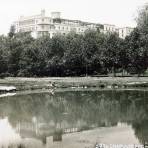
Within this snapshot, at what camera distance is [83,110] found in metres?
49.0

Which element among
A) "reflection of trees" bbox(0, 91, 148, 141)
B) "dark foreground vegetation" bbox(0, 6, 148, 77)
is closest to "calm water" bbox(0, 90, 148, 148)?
"reflection of trees" bbox(0, 91, 148, 141)

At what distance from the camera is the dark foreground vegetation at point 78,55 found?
100 meters

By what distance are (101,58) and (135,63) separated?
10.6 m

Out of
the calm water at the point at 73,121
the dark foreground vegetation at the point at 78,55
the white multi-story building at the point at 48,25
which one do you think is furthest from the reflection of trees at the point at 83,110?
the white multi-story building at the point at 48,25

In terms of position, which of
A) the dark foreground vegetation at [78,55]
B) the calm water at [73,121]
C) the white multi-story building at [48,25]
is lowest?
the calm water at [73,121]

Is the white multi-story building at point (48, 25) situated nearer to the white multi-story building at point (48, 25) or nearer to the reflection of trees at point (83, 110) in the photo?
the white multi-story building at point (48, 25)

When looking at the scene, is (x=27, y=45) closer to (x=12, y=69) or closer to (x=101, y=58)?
(x=12, y=69)

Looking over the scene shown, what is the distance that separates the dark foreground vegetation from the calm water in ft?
126

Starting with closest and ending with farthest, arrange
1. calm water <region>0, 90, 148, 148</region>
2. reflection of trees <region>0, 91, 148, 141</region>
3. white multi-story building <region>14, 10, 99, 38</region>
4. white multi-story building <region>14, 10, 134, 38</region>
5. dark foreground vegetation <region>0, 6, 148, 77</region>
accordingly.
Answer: calm water <region>0, 90, 148, 148</region>
reflection of trees <region>0, 91, 148, 141</region>
dark foreground vegetation <region>0, 6, 148, 77</region>
white multi-story building <region>14, 10, 134, 38</region>
white multi-story building <region>14, 10, 99, 38</region>

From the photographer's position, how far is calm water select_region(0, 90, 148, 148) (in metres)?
31.9

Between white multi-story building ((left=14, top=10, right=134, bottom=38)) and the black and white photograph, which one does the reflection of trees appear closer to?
the black and white photograph

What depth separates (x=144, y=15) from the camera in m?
99.5

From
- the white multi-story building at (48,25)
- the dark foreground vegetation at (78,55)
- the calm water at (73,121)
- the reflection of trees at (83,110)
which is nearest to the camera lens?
the calm water at (73,121)

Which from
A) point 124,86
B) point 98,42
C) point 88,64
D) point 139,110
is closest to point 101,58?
point 88,64
